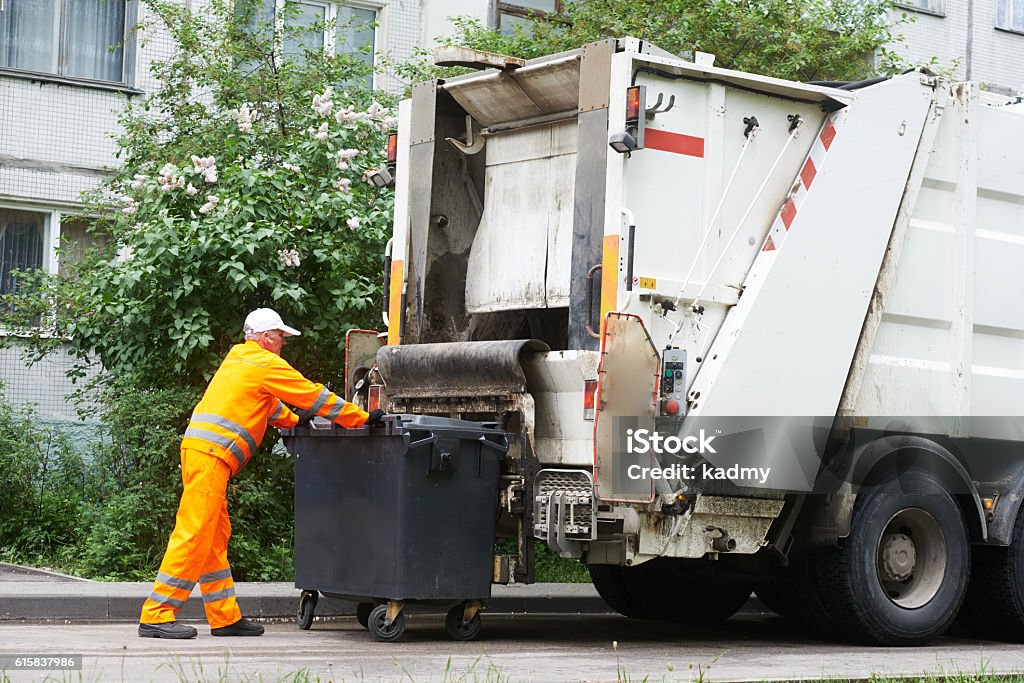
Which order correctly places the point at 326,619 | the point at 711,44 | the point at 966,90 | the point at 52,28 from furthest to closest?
the point at 52,28 < the point at 711,44 < the point at 326,619 < the point at 966,90

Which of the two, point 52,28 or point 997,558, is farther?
point 52,28

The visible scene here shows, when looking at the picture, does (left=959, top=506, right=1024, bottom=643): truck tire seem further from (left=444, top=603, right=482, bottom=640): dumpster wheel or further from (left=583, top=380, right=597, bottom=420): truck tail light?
(left=444, top=603, right=482, bottom=640): dumpster wheel

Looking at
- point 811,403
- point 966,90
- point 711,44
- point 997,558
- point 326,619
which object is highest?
point 711,44

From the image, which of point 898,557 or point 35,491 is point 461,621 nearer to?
point 898,557

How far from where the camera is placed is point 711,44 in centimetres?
1152

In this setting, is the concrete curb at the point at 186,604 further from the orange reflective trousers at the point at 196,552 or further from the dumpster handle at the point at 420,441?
the dumpster handle at the point at 420,441

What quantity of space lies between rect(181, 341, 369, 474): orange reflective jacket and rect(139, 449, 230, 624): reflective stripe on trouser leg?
11cm

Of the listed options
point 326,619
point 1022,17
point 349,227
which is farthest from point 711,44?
point 1022,17

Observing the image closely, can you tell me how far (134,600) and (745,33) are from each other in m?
6.40

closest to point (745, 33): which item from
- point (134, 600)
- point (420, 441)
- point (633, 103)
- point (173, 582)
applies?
point (633, 103)

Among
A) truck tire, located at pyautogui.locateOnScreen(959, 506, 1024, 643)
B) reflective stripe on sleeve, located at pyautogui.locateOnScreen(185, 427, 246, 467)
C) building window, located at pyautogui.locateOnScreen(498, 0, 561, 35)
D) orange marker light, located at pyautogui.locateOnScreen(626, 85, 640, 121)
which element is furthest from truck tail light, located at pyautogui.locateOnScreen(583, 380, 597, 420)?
building window, located at pyautogui.locateOnScreen(498, 0, 561, 35)

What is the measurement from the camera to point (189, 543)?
669 centimetres

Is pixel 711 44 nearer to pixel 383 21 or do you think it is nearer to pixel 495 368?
pixel 383 21

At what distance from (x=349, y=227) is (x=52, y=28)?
Result: 217 inches
